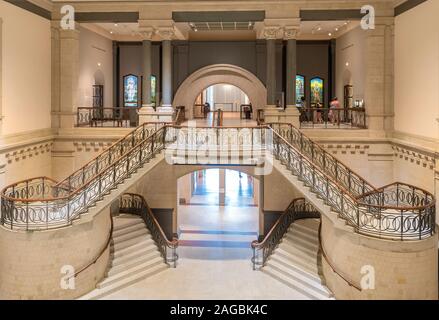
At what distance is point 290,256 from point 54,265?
22.5 ft

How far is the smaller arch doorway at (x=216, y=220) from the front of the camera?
55.4 feet

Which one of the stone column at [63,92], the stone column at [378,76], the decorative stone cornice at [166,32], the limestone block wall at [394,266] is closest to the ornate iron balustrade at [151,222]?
the stone column at [63,92]

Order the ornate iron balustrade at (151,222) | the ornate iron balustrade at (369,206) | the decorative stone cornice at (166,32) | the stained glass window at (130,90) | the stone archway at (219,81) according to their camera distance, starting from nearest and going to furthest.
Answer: the ornate iron balustrade at (369,206)
the ornate iron balustrade at (151,222)
the decorative stone cornice at (166,32)
the stone archway at (219,81)
the stained glass window at (130,90)

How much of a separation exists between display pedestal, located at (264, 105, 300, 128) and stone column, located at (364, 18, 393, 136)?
2.41m

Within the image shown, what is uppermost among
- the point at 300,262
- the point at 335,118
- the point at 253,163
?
the point at 335,118

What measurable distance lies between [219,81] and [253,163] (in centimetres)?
1014

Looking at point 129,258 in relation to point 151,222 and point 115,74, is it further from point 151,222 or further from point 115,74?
point 115,74

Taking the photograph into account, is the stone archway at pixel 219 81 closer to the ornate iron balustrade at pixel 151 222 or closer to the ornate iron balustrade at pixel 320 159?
the ornate iron balustrade at pixel 151 222

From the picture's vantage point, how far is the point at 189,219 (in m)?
20.6

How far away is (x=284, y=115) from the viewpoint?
16609 mm

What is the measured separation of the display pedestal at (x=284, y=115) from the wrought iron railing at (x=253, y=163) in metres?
0.88

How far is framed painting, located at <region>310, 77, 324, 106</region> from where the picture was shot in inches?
909
